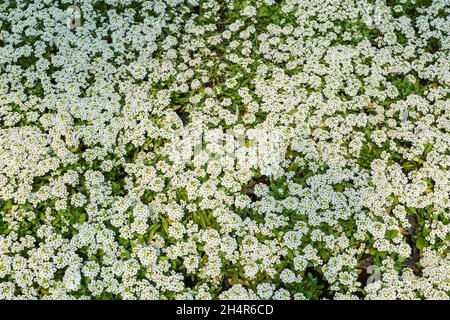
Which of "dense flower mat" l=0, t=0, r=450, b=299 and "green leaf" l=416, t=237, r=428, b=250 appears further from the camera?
"green leaf" l=416, t=237, r=428, b=250

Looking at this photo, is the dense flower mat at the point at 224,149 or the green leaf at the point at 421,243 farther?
the green leaf at the point at 421,243

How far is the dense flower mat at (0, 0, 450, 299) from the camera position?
5125 mm

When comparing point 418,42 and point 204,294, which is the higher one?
point 418,42

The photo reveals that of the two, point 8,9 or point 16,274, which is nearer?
point 16,274

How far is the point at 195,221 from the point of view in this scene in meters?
5.45

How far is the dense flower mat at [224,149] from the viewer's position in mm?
5125

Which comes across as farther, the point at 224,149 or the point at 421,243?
the point at 224,149

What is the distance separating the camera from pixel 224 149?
233 inches

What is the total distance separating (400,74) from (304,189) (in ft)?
7.59

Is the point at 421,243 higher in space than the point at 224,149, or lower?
lower

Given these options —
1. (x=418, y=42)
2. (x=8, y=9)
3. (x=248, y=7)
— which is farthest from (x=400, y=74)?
(x=8, y=9)
